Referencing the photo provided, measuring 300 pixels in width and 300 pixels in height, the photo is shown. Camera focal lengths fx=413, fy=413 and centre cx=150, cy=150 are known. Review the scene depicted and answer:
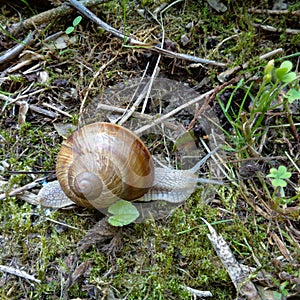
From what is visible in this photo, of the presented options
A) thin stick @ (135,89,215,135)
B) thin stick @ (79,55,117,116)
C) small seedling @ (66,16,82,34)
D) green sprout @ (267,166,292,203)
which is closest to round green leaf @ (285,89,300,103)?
green sprout @ (267,166,292,203)

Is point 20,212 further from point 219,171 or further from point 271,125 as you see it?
point 271,125

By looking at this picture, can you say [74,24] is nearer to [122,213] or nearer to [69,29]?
[69,29]

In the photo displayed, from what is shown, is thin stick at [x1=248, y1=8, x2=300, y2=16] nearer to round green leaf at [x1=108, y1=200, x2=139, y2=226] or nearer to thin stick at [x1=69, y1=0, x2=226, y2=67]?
thin stick at [x1=69, y1=0, x2=226, y2=67]

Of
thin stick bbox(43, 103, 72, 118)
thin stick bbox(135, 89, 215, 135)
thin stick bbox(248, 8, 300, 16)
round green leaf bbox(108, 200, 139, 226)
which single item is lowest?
round green leaf bbox(108, 200, 139, 226)

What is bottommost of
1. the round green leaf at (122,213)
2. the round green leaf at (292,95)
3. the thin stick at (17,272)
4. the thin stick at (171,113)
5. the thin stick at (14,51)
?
the thin stick at (17,272)

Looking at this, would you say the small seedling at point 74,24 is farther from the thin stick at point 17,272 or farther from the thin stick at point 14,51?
the thin stick at point 17,272

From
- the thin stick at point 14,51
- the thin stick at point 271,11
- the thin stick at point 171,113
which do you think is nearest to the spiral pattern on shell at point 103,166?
the thin stick at point 171,113

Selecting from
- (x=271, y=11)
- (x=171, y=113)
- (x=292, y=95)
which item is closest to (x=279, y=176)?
(x=292, y=95)
